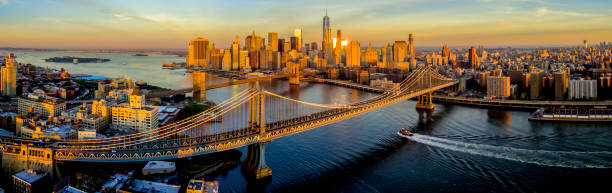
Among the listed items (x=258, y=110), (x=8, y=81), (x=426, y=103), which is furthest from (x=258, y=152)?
(x=8, y=81)

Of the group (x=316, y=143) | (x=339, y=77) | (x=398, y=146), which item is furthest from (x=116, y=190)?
(x=339, y=77)

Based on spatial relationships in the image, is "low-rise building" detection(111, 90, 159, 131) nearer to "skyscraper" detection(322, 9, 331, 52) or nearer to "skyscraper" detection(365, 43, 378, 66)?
"skyscraper" detection(365, 43, 378, 66)

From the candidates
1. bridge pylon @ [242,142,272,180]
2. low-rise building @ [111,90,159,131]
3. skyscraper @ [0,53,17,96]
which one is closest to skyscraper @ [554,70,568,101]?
bridge pylon @ [242,142,272,180]

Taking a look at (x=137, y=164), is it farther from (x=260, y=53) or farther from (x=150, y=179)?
(x=260, y=53)

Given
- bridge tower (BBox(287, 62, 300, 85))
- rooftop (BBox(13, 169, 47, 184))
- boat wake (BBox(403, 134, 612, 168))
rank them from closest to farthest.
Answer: rooftop (BBox(13, 169, 47, 184))
boat wake (BBox(403, 134, 612, 168))
bridge tower (BBox(287, 62, 300, 85))

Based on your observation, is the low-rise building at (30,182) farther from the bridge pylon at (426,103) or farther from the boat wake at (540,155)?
the bridge pylon at (426,103)

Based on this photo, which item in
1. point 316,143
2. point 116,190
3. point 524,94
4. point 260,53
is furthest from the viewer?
point 260,53
